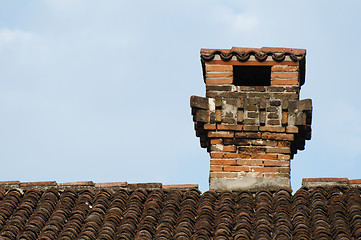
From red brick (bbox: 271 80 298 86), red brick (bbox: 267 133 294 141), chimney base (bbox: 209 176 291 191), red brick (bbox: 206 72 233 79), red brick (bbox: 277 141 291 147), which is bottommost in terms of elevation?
chimney base (bbox: 209 176 291 191)

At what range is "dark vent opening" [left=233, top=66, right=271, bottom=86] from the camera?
9.98 metres

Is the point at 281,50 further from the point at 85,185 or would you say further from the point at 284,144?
the point at 85,185

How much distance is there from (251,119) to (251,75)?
1.31 metres

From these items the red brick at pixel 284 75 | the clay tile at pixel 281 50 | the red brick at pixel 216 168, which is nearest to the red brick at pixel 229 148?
the red brick at pixel 216 168

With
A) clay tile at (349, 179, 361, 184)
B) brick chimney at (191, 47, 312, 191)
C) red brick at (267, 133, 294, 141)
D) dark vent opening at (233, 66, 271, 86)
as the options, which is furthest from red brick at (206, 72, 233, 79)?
clay tile at (349, 179, 361, 184)

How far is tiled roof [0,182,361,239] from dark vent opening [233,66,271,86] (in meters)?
2.15

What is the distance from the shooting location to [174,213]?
7836 mm

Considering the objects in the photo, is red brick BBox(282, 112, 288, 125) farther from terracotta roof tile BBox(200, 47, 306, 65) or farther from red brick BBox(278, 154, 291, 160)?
terracotta roof tile BBox(200, 47, 306, 65)

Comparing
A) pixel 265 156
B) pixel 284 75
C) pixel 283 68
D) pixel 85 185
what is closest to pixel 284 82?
pixel 284 75

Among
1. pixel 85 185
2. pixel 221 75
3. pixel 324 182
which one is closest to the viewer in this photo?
pixel 324 182

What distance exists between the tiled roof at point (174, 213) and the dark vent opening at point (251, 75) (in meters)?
2.15

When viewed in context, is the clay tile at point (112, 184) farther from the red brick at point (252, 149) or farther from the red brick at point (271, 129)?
the red brick at point (271, 129)

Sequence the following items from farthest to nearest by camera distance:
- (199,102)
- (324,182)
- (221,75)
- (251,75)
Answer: (251,75) < (221,75) < (199,102) < (324,182)

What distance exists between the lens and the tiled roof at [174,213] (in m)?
7.21
